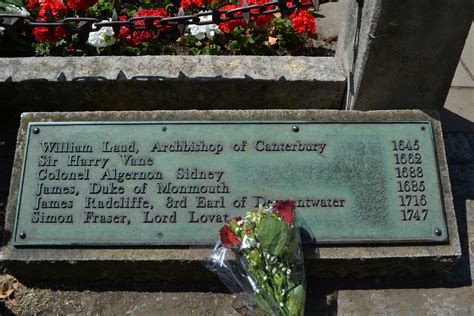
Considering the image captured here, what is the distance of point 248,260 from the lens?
278 centimetres

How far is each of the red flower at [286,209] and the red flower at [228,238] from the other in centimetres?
27

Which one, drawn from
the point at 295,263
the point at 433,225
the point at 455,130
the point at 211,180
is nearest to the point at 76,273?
the point at 211,180

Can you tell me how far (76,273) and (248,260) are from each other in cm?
109

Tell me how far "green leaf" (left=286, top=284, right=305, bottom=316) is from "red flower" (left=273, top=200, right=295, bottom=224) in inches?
13.9

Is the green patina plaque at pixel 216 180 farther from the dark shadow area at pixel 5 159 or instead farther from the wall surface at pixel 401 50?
the dark shadow area at pixel 5 159

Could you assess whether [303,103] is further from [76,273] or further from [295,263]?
[76,273]

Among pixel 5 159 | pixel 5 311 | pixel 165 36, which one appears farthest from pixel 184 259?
pixel 165 36

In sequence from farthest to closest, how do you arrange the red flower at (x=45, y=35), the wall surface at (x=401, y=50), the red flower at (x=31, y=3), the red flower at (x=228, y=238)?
the red flower at (x=31, y=3) → the red flower at (x=45, y=35) → the wall surface at (x=401, y=50) → the red flower at (x=228, y=238)

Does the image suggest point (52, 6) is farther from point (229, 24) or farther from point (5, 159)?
point (229, 24)

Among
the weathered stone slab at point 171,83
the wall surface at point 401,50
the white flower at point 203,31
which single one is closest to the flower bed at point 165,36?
the white flower at point 203,31

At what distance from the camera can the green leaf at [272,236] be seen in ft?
8.89

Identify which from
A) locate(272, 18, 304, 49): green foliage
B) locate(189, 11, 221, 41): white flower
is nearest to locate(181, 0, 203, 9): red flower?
locate(189, 11, 221, 41): white flower

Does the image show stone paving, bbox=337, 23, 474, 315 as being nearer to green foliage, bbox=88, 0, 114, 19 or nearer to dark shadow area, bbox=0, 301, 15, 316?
dark shadow area, bbox=0, 301, 15, 316

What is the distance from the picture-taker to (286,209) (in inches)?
115
